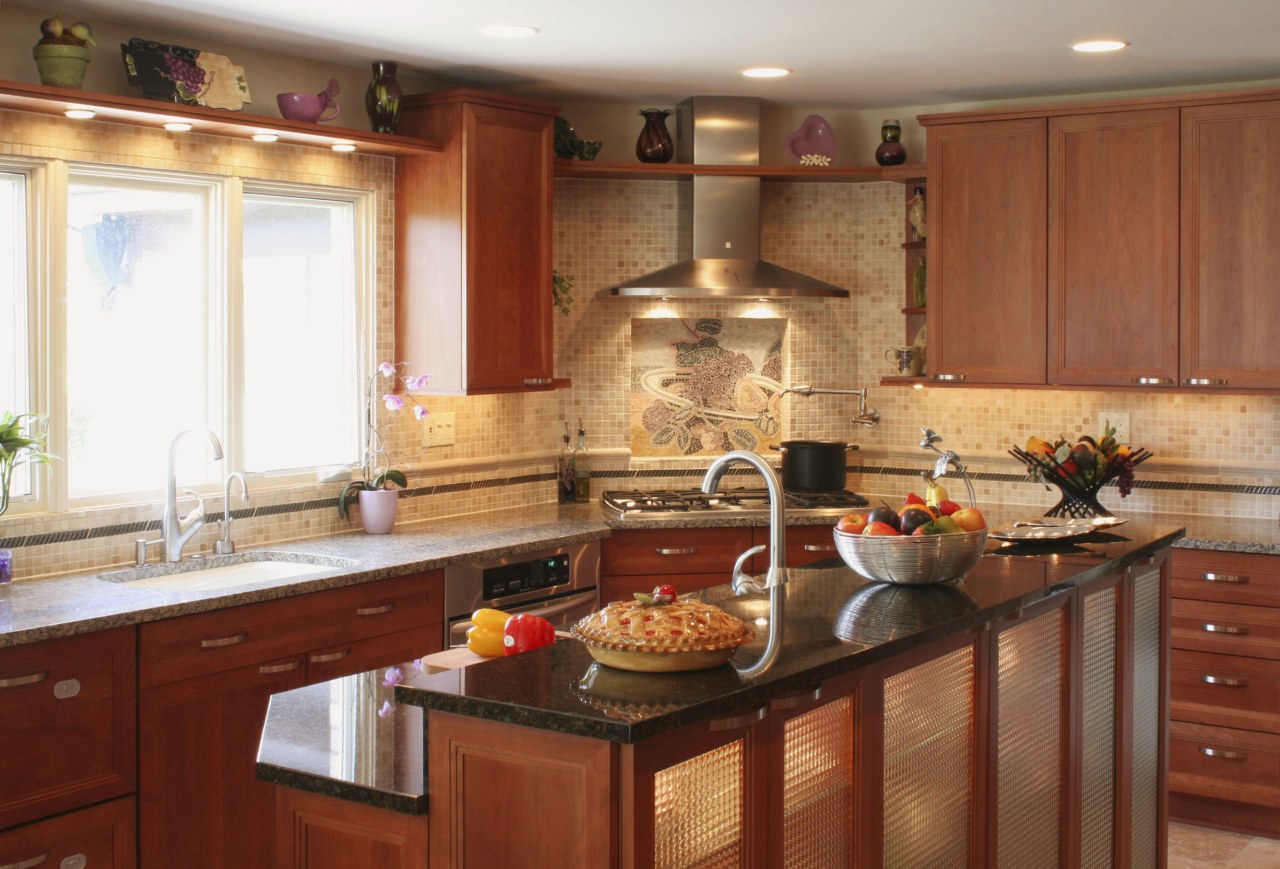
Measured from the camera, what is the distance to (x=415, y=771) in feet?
7.35

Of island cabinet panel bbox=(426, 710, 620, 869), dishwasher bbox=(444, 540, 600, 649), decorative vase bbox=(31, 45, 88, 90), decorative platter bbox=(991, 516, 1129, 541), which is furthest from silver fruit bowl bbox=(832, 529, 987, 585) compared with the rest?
decorative vase bbox=(31, 45, 88, 90)

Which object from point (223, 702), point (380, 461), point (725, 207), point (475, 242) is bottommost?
point (223, 702)

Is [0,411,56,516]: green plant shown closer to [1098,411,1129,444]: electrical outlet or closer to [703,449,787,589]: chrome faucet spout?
[703,449,787,589]: chrome faucet spout

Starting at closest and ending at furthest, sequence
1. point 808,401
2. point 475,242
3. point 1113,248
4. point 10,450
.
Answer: point 10,450 < point 475,242 < point 1113,248 < point 808,401

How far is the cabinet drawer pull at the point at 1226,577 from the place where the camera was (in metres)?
4.46

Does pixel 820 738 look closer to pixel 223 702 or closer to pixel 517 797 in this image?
pixel 517 797

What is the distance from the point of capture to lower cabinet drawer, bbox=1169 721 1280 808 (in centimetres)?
446

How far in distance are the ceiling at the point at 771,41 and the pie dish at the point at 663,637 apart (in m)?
2.16

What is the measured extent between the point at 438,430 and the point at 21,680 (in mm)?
2093

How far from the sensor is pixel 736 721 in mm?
2100

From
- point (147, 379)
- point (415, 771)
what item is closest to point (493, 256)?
point (147, 379)

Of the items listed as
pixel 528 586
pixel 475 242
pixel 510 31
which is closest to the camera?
pixel 510 31

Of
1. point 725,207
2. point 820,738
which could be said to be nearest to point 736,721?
point 820,738

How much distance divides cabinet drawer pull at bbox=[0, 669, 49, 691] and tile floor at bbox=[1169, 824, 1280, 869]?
11.0 feet
